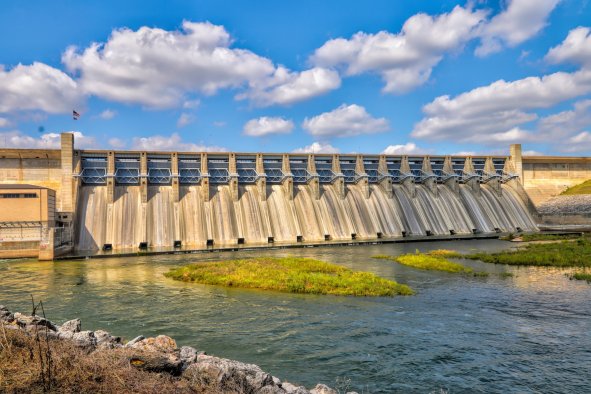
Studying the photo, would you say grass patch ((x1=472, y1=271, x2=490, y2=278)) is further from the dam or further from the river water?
the dam

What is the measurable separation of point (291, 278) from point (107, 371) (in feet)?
68.8

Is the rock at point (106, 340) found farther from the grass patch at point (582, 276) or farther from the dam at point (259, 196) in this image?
the dam at point (259, 196)

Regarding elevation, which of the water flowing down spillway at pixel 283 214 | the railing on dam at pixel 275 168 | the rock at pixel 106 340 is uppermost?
the railing on dam at pixel 275 168

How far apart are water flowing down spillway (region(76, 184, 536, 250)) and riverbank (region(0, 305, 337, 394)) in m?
47.7

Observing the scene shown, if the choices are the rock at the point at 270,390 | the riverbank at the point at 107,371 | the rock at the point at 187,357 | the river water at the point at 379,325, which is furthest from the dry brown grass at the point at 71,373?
the river water at the point at 379,325

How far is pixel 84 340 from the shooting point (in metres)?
12.0

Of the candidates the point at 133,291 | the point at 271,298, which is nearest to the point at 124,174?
the point at 133,291

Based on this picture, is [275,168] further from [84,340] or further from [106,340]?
[84,340]

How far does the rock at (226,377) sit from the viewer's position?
31.8 ft

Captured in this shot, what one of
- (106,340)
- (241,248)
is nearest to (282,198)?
(241,248)

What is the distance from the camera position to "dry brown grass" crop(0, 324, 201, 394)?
7.79m

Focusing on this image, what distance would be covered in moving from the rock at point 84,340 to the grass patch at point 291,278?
50.5 feet

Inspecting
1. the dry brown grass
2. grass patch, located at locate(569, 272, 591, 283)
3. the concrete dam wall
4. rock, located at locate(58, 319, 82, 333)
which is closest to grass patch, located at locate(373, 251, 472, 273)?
grass patch, located at locate(569, 272, 591, 283)

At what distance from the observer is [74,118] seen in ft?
190
